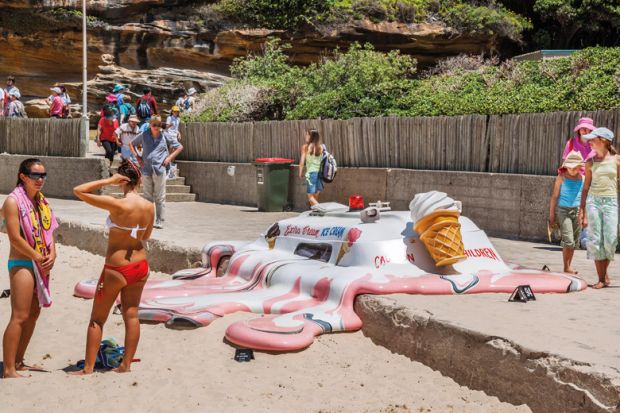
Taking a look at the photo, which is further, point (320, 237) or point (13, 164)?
point (13, 164)

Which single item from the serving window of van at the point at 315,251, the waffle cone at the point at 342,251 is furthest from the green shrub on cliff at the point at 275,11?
the waffle cone at the point at 342,251

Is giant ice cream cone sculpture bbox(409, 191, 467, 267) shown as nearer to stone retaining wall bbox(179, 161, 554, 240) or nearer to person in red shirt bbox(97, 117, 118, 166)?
stone retaining wall bbox(179, 161, 554, 240)

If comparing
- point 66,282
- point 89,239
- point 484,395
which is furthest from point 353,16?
point 484,395

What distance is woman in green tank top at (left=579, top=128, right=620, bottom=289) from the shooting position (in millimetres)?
8250

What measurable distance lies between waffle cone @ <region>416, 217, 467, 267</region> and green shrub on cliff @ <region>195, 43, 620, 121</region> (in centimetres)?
656

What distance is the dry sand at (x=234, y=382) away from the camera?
18.9 ft

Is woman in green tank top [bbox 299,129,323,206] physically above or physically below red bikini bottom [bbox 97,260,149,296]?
above

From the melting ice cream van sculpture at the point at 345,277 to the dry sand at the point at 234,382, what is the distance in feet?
0.76

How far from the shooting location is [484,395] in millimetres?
5902

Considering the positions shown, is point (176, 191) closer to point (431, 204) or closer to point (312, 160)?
point (312, 160)

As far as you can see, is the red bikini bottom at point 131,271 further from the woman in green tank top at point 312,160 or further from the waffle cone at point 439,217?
the woman in green tank top at point 312,160

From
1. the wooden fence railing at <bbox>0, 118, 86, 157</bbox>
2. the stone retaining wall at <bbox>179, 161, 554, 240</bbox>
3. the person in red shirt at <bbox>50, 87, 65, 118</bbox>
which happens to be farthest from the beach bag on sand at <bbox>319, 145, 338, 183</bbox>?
the person in red shirt at <bbox>50, 87, 65, 118</bbox>

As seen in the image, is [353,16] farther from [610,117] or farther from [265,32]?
[610,117]

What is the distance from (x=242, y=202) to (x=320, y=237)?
9.29 meters
